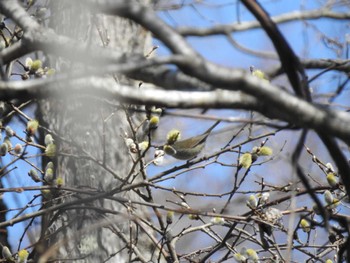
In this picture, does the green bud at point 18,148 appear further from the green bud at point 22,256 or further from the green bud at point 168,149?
the green bud at point 168,149

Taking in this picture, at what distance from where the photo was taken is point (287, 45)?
1.65 meters

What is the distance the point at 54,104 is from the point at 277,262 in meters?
1.61

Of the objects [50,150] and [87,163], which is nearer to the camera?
[50,150]

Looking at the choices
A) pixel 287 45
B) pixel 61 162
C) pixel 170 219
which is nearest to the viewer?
pixel 287 45

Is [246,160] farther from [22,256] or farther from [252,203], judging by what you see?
[22,256]

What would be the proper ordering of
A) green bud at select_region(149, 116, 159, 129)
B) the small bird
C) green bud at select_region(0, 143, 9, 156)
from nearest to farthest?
green bud at select_region(149, 116, 159, 129), green bud at select_region(0, 143, 9, 156), the small bird

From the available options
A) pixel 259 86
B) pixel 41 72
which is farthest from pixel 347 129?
pixel 41 72

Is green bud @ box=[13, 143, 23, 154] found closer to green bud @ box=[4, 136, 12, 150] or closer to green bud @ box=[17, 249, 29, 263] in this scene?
green bud @ box=[4, 136, 12, 150]

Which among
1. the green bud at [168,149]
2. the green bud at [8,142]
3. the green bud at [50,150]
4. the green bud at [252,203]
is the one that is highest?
the green bud at [8,142]

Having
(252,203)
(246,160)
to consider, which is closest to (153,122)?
(246,160)

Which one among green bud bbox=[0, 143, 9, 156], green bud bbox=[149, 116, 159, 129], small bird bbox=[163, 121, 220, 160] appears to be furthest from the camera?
small bird bbox=[163, 121, 220, 160]

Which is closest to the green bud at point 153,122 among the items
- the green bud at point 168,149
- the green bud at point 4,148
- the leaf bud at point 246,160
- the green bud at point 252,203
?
the green bud at point 168,149

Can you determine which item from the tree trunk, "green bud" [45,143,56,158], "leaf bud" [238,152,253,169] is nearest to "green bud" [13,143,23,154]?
"green bud" [45,143,56,158]

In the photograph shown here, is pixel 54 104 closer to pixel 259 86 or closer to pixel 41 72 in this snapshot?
pixel 41 72
